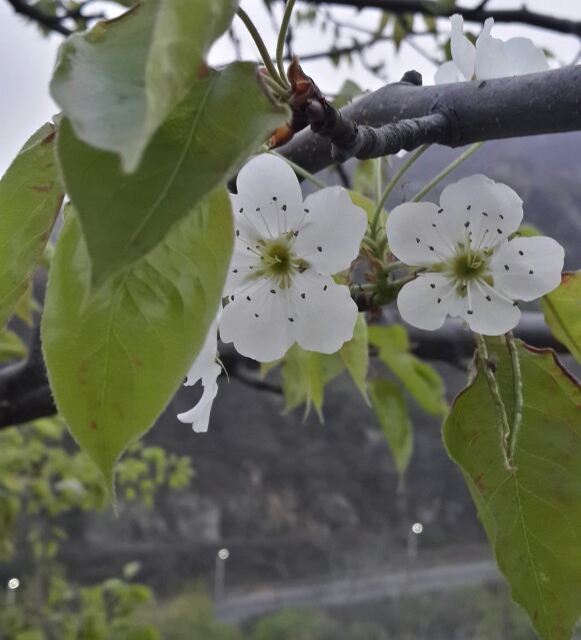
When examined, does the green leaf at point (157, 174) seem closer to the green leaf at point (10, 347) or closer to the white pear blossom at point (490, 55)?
the white pear blossom at point (490, 55)

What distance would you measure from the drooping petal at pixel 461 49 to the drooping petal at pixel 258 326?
0.43 ft

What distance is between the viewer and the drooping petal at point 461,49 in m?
0.33

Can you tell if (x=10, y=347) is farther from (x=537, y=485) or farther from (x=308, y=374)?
(x=537, y=485)

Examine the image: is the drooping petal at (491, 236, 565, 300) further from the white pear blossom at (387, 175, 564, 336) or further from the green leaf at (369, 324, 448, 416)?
the green leaf at (369, 324, 448, 416)

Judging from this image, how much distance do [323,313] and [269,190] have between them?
0.05 meters

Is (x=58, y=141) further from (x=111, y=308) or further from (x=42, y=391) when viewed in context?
(x=42, y=391)

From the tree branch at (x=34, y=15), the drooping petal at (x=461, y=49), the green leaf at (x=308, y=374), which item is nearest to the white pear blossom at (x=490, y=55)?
the drooping petal at (x=461, y=49)

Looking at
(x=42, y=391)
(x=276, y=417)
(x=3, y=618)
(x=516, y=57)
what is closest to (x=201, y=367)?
(x=516, y=57)

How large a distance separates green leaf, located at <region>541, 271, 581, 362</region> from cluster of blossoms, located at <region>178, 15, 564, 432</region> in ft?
0.18

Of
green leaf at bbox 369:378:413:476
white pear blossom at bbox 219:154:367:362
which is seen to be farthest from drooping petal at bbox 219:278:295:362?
green leaf at bbox 369:378:413:476

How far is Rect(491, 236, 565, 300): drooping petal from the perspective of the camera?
312 mm

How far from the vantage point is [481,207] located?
31 centimetres

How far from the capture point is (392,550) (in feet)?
7.94

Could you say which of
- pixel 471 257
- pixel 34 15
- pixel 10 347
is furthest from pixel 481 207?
pixel 34 15
